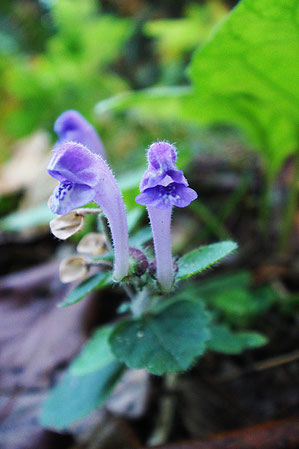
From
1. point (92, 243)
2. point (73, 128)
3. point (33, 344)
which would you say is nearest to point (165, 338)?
point (92, 243)

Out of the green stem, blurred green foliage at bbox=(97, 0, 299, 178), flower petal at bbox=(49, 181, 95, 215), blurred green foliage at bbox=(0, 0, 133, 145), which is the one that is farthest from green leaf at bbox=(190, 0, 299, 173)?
blurred green foliage at bbox=(0, 0, 133, 145)

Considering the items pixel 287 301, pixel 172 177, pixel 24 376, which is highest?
pixel 172 177

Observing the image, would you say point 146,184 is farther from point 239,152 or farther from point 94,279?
point 239,152

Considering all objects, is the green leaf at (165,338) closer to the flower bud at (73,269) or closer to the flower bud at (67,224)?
the flower bud at (73,269)

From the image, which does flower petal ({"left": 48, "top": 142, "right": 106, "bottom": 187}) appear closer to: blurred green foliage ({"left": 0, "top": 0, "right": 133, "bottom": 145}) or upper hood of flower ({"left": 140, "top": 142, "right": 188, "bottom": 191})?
upper hood of flower ({"left": 140, "top": 142, "right": 188, "bottom": 191})

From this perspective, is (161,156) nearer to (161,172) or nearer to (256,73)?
(161,172)

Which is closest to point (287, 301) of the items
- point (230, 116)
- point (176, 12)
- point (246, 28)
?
point (230, 116)

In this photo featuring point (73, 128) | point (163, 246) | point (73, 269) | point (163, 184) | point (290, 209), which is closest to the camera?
point (163, 184)
